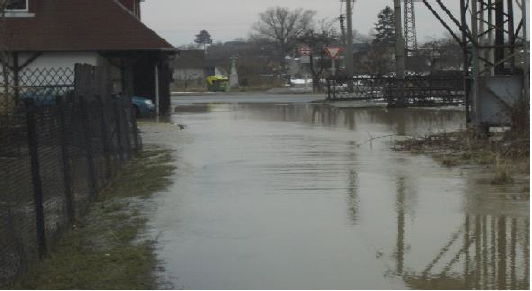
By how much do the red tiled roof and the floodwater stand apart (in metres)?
12.2

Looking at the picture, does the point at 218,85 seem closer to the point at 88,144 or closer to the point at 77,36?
the point at 77,36

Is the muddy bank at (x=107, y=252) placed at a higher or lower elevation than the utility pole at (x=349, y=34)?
lower

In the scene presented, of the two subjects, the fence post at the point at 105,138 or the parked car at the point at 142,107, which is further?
the parked car at the point at 142,107

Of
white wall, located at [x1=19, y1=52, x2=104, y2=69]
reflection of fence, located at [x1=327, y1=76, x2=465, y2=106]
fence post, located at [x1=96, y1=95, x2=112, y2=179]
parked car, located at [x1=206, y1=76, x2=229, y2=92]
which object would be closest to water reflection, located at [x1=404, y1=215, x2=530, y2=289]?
fence post, located at [x1=96, y1=95, x2=112, y2=179]

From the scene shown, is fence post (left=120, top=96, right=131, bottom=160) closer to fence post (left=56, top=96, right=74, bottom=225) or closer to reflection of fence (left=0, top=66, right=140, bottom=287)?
reflection of fence (left=0, top=66, right=140, bottom=287)

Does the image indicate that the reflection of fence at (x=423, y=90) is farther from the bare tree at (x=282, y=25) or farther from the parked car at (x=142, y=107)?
the bare tree at (x=282, y=25)

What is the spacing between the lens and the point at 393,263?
697cm

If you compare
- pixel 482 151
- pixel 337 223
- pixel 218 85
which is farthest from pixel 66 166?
pixel 218 85

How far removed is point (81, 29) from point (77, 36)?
1.50 ft

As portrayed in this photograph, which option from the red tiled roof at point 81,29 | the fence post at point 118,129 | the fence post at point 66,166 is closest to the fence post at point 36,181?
the fence post at point 66,166

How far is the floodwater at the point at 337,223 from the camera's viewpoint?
661 centimetres

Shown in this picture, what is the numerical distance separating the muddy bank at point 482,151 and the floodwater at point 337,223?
1.09ft

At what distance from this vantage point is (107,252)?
7.46 metres

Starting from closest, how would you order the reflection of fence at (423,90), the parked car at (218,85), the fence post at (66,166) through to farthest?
the fence post at (66,166)
the reflection of fence at (423,90)
the parked car at (218,85)
